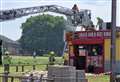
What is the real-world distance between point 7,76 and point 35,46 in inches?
5040

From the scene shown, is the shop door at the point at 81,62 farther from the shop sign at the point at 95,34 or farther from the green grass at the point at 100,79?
the green grass at the point at 100,79

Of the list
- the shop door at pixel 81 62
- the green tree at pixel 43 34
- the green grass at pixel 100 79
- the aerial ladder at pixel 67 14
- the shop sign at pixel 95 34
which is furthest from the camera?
the green tree at pixel 43 34

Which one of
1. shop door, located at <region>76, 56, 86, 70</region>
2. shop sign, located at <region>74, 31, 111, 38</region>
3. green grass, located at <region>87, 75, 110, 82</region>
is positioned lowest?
shop door, located at <region>76, 56, 86, 70</region>

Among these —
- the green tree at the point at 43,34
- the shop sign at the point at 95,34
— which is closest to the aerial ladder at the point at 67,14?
the shop sign at the point at 95,34

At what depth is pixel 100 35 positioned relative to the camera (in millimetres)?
34594

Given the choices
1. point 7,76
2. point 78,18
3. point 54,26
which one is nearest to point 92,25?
point 78,18

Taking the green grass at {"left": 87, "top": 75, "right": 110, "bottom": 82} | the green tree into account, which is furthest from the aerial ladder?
the green tree

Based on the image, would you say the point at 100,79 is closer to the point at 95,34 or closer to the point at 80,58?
the point at 95,34

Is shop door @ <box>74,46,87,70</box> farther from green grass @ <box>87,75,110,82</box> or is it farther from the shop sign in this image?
green grass @ <box>87,75,110,82</box>

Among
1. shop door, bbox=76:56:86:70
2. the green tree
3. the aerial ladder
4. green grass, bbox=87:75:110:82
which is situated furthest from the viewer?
the green tree

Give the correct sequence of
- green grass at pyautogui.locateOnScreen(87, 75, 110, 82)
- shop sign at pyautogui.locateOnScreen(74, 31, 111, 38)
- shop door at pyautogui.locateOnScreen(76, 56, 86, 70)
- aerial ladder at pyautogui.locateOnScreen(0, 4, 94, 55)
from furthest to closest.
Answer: aerial ladder at pyautogui.locateOnScreen(0, 4, 94, 55) → shop door at pyautogui.locateOnScreen(76, 56, 86, 70) → shop sign at pyautogui.locateOnScreen(74, 31, 111, 38) → green grass at pyautogui.locateOnScreen(87, 75, 110, 82)

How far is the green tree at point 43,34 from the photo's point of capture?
144 meters

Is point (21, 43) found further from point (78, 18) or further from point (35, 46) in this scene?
point (78, 18)

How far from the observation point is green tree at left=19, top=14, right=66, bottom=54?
144500 millimetres
